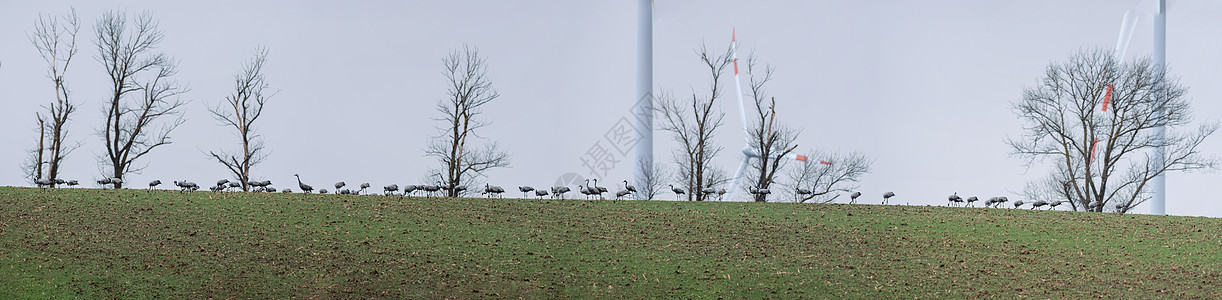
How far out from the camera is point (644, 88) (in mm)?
36750

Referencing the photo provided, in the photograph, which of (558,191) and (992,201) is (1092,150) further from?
(558,191)

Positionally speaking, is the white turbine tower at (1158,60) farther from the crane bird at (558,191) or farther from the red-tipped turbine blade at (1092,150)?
the crane bird at (558,191)

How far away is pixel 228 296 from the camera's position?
22156 mm

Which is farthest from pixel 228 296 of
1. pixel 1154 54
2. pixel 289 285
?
pixel 1154 54

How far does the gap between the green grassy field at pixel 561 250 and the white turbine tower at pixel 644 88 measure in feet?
15.0

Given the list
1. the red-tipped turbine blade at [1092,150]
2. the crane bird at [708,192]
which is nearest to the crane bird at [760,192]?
the crane bird at [708,192]

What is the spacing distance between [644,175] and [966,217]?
36.0 feet

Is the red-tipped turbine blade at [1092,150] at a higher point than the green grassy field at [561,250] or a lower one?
higher

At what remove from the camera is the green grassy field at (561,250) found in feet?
76.3

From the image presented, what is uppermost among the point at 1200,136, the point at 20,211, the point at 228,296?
the point at 1200,136

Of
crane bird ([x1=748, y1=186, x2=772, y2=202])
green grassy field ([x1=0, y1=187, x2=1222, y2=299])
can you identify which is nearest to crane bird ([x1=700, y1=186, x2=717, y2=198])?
crane bird ([x1=748, y1=186, x2=772, y2=202])

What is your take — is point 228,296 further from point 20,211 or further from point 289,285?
point 20,211

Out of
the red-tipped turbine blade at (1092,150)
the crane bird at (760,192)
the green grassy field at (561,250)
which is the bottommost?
the green grassy field at (561,250)

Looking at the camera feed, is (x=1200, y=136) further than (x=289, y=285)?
Yes
